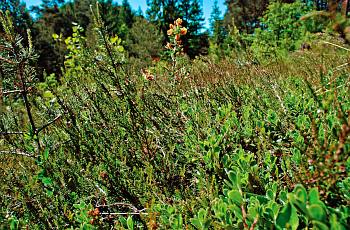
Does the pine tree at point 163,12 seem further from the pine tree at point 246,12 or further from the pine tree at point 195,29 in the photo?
the pine tree at point 246,12

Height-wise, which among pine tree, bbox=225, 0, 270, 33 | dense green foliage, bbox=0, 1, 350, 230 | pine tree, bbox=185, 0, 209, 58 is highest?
pine tree, bbox=225, 0, 270, 33

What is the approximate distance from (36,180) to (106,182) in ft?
1.51

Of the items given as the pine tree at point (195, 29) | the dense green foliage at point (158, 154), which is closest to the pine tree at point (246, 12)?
the pine tree at point (195, 29)

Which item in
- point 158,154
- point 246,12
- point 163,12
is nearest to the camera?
point 158,154

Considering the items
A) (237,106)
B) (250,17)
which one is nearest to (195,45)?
(250,17)

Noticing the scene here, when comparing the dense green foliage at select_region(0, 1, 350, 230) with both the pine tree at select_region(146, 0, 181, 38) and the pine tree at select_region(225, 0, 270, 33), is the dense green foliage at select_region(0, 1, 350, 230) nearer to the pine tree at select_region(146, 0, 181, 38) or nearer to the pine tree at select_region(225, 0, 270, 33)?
the pine tree at select_region(146, 0, 181, 38)

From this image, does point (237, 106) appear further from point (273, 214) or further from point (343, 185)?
point (273, 214)

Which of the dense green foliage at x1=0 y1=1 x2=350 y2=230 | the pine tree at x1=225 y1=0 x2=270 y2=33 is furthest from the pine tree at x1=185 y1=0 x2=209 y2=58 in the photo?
the dense green foliage at x1=0 y1=1 x2=350 y2=230

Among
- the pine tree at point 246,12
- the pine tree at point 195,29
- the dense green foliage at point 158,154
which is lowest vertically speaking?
the dense green foliage at point 158,154

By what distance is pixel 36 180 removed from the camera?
174cm

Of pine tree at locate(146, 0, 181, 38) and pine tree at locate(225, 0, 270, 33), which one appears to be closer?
pine tree at locate(146, 0, 181, 38)

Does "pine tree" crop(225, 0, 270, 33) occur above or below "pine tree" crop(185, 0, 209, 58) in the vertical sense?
above

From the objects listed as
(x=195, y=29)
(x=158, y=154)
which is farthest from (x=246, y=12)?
(x=158, y=154)

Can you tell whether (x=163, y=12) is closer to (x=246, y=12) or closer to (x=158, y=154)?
(x=246, y=12)
